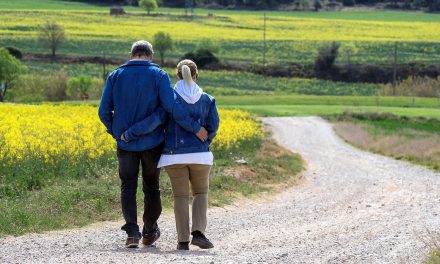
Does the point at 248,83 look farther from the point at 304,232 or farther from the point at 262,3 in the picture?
the point at 304,232

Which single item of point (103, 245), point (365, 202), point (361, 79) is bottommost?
point (361, 79)

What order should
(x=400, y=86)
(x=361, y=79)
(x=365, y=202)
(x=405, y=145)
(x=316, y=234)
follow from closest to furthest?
(x=316, y=234)
(x=365, y=202)
(x=405, y=145)
(x=400, y=86)
(x=361, y=79)

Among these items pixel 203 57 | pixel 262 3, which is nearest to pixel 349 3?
pixel 262 3

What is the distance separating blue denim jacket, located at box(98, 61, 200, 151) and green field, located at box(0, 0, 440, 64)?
74.8 m

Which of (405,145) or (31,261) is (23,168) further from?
(405,145)

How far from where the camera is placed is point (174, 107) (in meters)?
11.4

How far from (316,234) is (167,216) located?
2.79m

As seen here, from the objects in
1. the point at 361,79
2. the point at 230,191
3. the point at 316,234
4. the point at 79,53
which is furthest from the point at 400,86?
the point at 316,234

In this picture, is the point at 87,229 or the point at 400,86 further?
the point at 400,86

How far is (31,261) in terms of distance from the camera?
10.1 meters

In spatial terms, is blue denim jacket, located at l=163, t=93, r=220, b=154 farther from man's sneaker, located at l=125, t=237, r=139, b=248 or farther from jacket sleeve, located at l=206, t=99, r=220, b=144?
man's sneaker, located at l=125, t=237, r=139, b=248

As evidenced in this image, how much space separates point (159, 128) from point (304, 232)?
2952 millimetres

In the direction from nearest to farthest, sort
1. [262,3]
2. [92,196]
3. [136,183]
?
[136,183]
[92,196]
[262,3]

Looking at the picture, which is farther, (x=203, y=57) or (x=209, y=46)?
(x=209, y=46)
